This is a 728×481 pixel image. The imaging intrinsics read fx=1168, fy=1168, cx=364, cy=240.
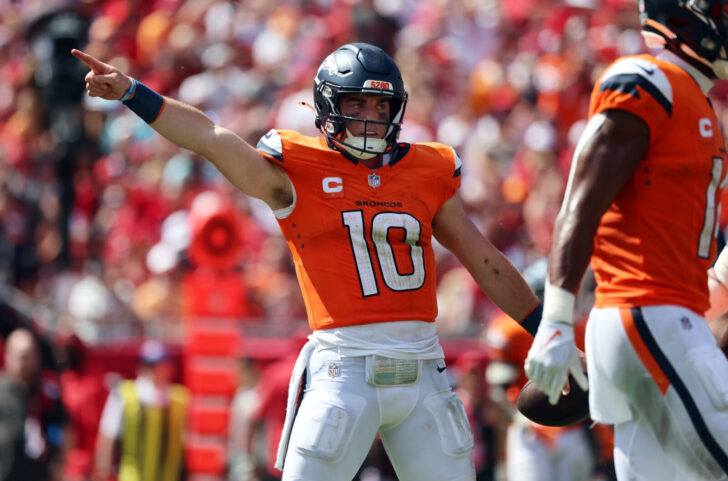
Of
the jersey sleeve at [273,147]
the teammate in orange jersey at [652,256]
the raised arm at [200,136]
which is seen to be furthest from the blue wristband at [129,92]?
the teammate in orange jersey at [652,256]

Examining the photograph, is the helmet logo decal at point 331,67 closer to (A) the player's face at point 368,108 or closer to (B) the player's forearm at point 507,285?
(A) the player's face at point 368,108

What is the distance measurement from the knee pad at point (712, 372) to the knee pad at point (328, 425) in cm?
127

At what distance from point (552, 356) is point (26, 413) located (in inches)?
238

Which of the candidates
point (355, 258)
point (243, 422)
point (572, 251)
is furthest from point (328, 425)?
point (243, 422)

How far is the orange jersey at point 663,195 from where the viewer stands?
138 inches

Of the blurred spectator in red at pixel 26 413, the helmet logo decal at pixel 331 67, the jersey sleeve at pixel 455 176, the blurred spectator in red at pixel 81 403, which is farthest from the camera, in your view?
the blurred spectator in red at pixel 81 403

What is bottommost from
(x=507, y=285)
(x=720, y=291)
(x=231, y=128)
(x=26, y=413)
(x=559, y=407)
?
(x=26, y=413)

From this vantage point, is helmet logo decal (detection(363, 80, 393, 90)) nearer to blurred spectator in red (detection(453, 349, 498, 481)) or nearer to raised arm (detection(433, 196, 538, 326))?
raised arm (detection(433, 196, 538, 326))

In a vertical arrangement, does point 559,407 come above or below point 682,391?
below

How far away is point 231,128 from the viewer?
1168 cm

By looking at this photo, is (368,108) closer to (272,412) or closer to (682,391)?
(682,391)

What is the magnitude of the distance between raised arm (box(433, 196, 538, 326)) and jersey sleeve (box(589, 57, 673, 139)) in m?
1.15

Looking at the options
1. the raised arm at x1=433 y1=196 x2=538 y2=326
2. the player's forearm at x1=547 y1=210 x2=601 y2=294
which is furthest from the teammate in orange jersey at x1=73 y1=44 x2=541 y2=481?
the player's forearm at x1=547 y1=210 x2=601 y2=294

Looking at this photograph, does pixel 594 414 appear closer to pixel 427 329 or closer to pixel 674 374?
pixel 674 374
